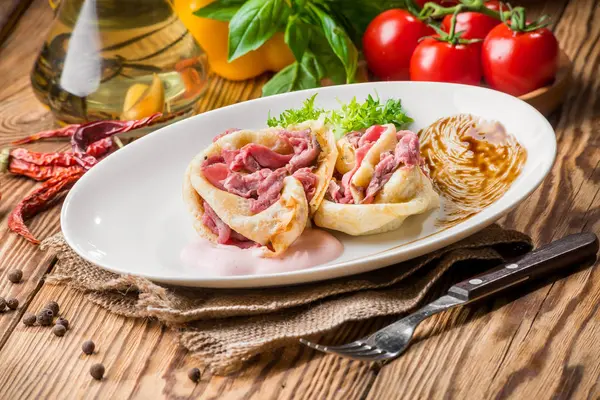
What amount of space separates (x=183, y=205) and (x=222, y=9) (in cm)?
131

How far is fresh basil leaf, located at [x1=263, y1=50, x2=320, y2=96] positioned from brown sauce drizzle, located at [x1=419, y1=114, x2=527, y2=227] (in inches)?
31.5

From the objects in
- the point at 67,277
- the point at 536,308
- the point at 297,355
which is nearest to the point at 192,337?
the point at 297,355

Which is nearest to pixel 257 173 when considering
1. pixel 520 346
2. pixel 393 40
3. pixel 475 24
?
pixel 520 346

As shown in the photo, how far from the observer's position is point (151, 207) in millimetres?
3213

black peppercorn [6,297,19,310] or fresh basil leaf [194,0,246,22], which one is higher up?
fresh basil leaf [194,0,246,22]

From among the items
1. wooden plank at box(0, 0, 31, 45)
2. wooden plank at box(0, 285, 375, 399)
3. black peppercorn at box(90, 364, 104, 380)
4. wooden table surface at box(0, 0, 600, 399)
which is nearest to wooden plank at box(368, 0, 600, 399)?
wooden table surface at box(0, 0, 600, 399)

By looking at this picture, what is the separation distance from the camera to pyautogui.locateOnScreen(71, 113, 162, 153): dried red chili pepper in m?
3.82

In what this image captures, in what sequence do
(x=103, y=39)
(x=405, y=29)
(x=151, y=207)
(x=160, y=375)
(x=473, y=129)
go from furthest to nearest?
(x=405, y=29), (x=103, y=39), (x=473, y=129), (x=151, y=207), (x=160, y=375)

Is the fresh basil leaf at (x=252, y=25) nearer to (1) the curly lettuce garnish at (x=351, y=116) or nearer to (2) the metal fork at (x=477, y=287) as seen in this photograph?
(1) the curly lettuce garnish at (x=351, y=116)

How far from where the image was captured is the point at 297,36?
4.05 metres

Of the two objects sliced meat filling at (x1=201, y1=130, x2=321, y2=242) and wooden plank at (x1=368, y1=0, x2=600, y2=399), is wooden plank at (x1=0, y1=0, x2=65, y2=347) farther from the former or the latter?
wooden plank at (x1=368, y1=0, x2=600, y2=399)

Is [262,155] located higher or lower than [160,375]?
higher

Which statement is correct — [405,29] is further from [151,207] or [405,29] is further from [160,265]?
[160,265]

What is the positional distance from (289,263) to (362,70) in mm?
1797
